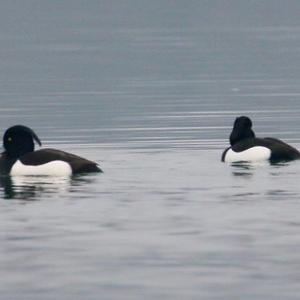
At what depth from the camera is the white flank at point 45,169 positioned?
2388cm

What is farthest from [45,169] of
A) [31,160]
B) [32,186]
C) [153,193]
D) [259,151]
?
[259,151]

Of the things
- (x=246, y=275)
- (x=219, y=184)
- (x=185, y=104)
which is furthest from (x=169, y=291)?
(x=185, y=104)

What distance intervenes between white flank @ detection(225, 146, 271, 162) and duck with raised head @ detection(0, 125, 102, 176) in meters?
2.63

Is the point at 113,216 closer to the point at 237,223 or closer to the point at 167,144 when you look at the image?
the point at 237,223

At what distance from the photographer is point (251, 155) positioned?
25609mm

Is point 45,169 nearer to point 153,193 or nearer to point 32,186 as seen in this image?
point 32,186

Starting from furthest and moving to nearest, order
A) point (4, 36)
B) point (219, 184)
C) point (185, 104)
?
1. point (4, 36)
2. point (185, 104)
3. point (219, 184)

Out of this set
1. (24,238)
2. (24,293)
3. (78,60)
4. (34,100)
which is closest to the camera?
(24,293)

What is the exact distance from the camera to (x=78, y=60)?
71125mm

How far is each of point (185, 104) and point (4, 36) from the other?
67.7 metres

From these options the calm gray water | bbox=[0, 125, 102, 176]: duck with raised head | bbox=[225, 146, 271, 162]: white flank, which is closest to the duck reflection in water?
the calm gray water

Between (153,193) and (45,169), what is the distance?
339 centimetres

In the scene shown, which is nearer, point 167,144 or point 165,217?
point 165,217

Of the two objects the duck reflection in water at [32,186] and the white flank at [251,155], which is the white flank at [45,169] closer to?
the duck reflection in water at [32,186]
